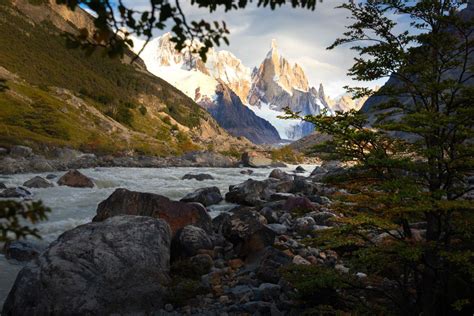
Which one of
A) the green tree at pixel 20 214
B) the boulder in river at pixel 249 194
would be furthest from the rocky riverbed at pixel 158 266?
the boulder in river at pixel 249 194

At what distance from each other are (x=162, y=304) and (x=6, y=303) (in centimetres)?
382

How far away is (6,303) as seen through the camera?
→ 30.1ft

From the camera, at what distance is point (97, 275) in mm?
9602

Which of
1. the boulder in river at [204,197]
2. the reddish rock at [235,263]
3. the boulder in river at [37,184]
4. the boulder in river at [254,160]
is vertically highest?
the boulder in river at [254,160]

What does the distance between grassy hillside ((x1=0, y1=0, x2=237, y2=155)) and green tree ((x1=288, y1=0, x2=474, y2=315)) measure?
45.4 meters

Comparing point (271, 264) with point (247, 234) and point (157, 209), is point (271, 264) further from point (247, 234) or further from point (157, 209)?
point (157, 209)

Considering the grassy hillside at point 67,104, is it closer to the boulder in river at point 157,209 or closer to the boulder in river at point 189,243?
the boulder in river at point 157,209

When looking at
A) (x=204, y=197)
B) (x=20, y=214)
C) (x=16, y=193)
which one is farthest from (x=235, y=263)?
(x=16, y=193)

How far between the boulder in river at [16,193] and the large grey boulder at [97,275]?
63.4 ft

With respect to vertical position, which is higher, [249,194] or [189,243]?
[249,194]

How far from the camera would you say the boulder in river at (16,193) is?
2662 centimetres

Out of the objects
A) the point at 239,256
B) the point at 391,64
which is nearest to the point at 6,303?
the point at 239,256

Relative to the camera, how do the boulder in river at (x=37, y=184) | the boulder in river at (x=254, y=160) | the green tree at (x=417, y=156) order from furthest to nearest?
the boulder in river at (x=254, y=160), the boulder in river at (x=37, y=184), the green tree at (x=417, y=156)

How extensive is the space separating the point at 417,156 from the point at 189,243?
9.14 metres
